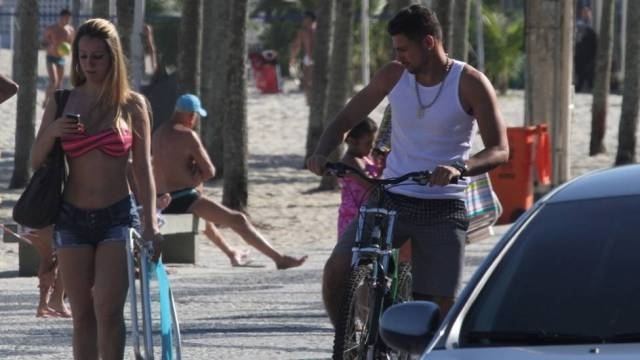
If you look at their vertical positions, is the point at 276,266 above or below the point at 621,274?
below

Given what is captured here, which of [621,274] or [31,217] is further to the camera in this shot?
[31,217]

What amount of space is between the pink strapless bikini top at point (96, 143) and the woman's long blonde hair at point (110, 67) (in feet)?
0.16

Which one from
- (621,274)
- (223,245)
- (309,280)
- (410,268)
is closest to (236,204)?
(223,245)

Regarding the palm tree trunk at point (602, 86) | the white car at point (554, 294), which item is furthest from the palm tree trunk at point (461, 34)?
the white car at point (554, 294)

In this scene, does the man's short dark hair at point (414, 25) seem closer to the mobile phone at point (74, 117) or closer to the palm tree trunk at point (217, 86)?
the mobile phone at point (74, 117)

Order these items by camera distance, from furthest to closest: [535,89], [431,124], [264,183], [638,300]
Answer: [264,183]
[535,89]
[431,124]
[638,300]

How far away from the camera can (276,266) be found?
15023mm

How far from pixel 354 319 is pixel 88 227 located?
47.1 inches

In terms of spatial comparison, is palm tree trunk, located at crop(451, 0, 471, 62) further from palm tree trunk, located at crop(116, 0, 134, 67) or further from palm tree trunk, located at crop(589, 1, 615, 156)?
palm tree trunk, located at crop(116, 0, 134, 67)

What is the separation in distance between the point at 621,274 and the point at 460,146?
6.96 ft

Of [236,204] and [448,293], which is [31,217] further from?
[236,204]

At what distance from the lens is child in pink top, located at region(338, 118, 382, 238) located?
10258 mm

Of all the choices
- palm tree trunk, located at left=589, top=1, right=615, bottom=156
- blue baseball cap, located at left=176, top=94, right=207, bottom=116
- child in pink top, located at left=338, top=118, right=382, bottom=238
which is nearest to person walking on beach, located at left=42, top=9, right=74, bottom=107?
palm tree trunk, located at left=589, top=1, right=615, bottom=156

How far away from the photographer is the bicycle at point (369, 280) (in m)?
7.12
